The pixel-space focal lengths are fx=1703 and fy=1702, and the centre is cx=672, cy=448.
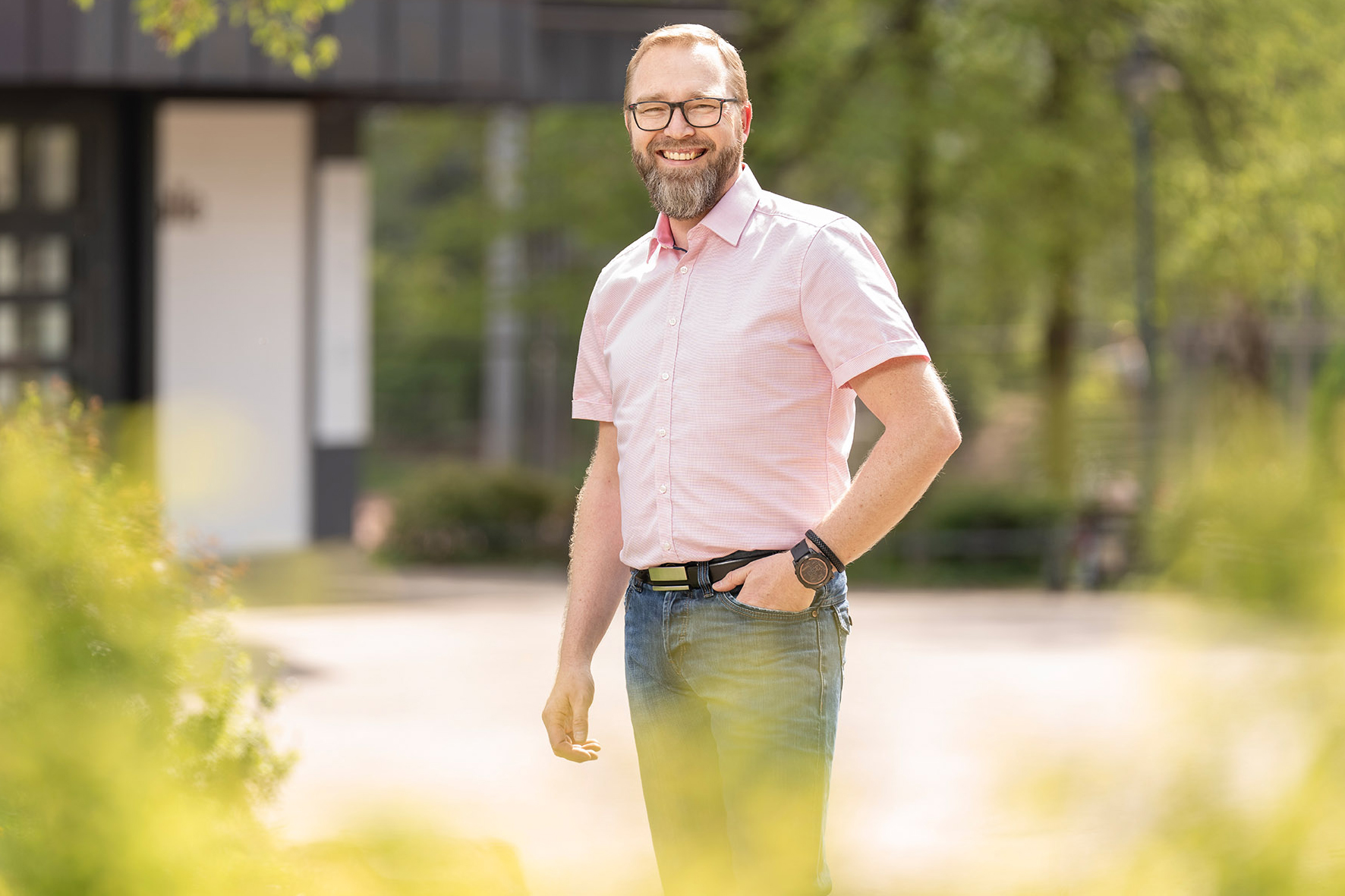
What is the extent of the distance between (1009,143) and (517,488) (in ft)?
18.6

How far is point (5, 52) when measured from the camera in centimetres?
1130

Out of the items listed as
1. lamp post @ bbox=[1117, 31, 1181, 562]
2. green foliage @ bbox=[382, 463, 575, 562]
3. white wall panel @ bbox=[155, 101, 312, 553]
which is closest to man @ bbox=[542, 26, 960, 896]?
white wall panel @ bbox=[155, 101, 312, 553]

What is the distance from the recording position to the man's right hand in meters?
3.06

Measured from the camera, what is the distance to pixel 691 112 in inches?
114

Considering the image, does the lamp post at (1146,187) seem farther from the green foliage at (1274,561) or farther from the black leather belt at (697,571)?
the black leather belt at (697,571)

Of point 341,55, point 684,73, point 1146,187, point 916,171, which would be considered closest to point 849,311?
point 684,73

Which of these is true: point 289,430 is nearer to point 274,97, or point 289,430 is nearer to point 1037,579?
point 274,97

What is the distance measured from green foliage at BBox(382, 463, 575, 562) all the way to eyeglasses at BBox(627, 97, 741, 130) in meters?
12.6

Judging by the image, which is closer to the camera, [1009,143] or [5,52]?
[5,52]

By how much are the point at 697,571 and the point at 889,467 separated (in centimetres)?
38

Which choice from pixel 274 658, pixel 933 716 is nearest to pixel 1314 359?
pixel 933 716

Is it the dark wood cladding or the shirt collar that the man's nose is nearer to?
the shirt collar

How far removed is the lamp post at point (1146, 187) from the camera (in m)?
15.5

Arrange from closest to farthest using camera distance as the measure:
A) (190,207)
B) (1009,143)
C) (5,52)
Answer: (5,52) < (190,207) < (1009,143)
